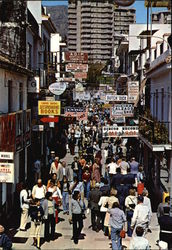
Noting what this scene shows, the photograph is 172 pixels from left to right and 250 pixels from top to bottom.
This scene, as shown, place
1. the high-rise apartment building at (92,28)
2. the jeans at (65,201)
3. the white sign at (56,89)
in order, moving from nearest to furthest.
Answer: the jeans at (65,201) → the white sign at (56,89) → the high-rise apartment building at (92,28)

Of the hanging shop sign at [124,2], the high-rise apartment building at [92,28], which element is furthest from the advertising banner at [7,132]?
the high-rise apartment building at [92,28]

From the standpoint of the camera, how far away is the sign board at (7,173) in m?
11.9

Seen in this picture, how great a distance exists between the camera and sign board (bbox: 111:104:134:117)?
22250 mm

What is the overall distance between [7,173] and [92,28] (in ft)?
341

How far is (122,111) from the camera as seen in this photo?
73.4ft

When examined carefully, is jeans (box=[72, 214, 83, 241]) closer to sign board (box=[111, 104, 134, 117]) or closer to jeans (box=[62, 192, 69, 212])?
jeans (box=[62, 192, 69, 212])

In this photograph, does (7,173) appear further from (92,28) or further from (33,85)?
(92,28)

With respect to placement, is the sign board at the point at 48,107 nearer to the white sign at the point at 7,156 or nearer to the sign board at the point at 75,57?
the sign board at the point at 75,57

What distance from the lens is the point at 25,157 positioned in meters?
19.9

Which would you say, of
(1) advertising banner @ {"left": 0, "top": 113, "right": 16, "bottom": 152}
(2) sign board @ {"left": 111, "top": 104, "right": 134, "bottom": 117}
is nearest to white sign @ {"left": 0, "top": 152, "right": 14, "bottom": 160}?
(1) advertising banner @ {"left": 0, "top": 113, "right": 16, "bottom": 152}

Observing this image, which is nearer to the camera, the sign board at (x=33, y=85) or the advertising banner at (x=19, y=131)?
the advertising banner at (x=19, y=131)

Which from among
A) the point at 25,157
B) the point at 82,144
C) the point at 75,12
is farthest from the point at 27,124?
the point at 75,12

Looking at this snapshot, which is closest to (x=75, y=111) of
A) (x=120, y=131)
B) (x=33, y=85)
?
(x=33, y=85)

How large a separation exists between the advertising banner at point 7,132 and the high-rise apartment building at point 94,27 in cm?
9648
